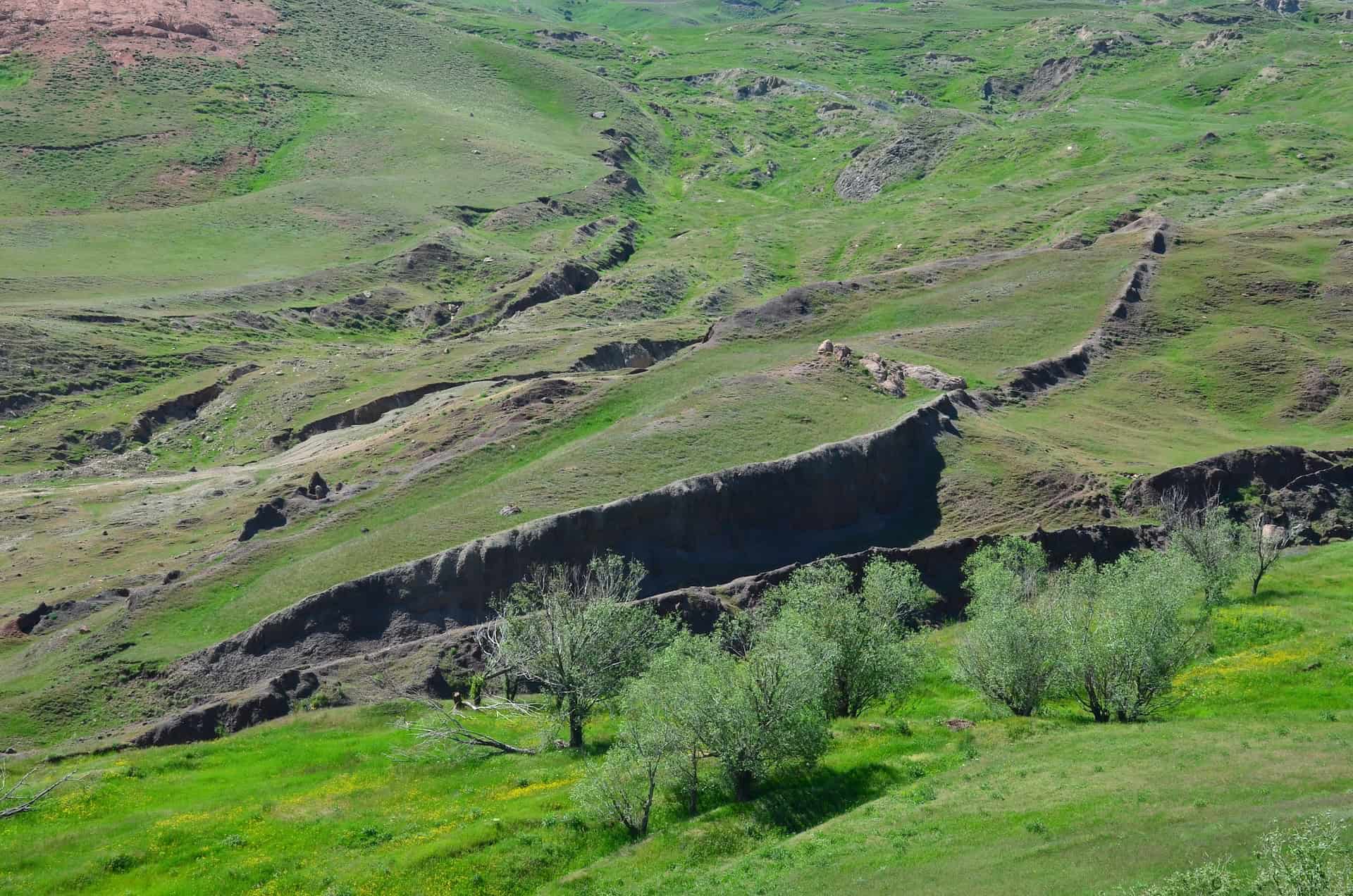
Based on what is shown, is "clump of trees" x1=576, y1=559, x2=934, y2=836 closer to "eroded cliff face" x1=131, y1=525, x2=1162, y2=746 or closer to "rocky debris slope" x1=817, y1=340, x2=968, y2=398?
"eroded cliff face" x1=131, y1=525, x2=1162, y2=746

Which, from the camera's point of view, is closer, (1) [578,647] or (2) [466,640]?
(1) [578,647]

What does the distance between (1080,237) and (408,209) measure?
10281cm

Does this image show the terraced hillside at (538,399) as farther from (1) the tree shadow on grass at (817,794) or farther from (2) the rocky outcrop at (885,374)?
(1) the tree shadow on grass at (817,794)

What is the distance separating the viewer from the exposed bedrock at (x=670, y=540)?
62.6 meters

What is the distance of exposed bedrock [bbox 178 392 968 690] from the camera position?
6256 cm

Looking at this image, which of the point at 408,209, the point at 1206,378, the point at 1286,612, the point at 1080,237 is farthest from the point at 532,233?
the point at 1286,612

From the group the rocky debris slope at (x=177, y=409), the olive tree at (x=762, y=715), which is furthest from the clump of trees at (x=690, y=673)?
the rocky debris slope at (x=177, y=409)

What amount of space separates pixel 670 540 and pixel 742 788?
30.3 m

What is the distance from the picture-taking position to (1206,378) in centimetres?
9762

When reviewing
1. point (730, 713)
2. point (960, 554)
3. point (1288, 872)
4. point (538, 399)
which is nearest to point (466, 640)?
point (730, 713)

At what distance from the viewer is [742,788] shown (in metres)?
41.2

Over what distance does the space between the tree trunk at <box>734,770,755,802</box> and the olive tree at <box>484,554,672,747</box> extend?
32.8ft

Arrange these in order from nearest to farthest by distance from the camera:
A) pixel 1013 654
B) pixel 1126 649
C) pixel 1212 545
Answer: pixel 1126 649
pixel 1013 654
pixel 1212 545

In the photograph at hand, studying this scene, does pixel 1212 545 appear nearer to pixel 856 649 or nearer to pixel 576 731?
pixel 856 649
